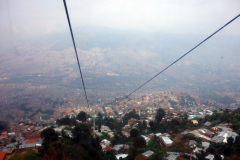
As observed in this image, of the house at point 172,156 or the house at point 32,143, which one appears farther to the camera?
the house at point 32,143

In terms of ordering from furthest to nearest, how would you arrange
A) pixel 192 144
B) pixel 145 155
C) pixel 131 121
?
pixel 131 121 < pixel 192 144 < pixel 145 155

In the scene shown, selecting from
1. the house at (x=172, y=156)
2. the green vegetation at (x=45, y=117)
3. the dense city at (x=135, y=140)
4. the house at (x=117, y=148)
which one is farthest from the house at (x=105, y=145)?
the green vegetation at (x=45, y=117)

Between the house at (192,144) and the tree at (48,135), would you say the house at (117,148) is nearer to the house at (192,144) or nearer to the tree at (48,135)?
the tree at (48,135)

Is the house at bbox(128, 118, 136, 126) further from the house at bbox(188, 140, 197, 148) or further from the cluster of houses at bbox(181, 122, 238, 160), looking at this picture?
the house at bbox(188, 140, 197, 148)

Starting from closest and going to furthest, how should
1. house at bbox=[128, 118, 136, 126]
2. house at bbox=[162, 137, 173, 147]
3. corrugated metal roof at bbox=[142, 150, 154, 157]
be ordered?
corrugated metal roof at bbox=[142, 150, 154, 157] < house at bbox=[162, 137, 173, 147] < house at bbox=[128, 118, 136, 126]

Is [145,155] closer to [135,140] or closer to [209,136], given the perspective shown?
[135,140]

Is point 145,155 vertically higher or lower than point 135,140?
higher

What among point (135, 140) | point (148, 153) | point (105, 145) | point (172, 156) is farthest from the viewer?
point (105, 145)

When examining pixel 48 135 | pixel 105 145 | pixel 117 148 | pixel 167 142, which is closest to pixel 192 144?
pixel 167 142

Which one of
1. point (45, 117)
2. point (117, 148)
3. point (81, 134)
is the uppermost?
point (81, 134)

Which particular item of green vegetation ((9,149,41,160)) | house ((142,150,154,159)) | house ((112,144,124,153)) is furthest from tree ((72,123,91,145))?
house ((142,150,154,159))

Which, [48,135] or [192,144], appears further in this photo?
[192,144]

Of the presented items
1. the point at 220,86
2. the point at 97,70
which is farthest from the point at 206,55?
the point at 97,70
